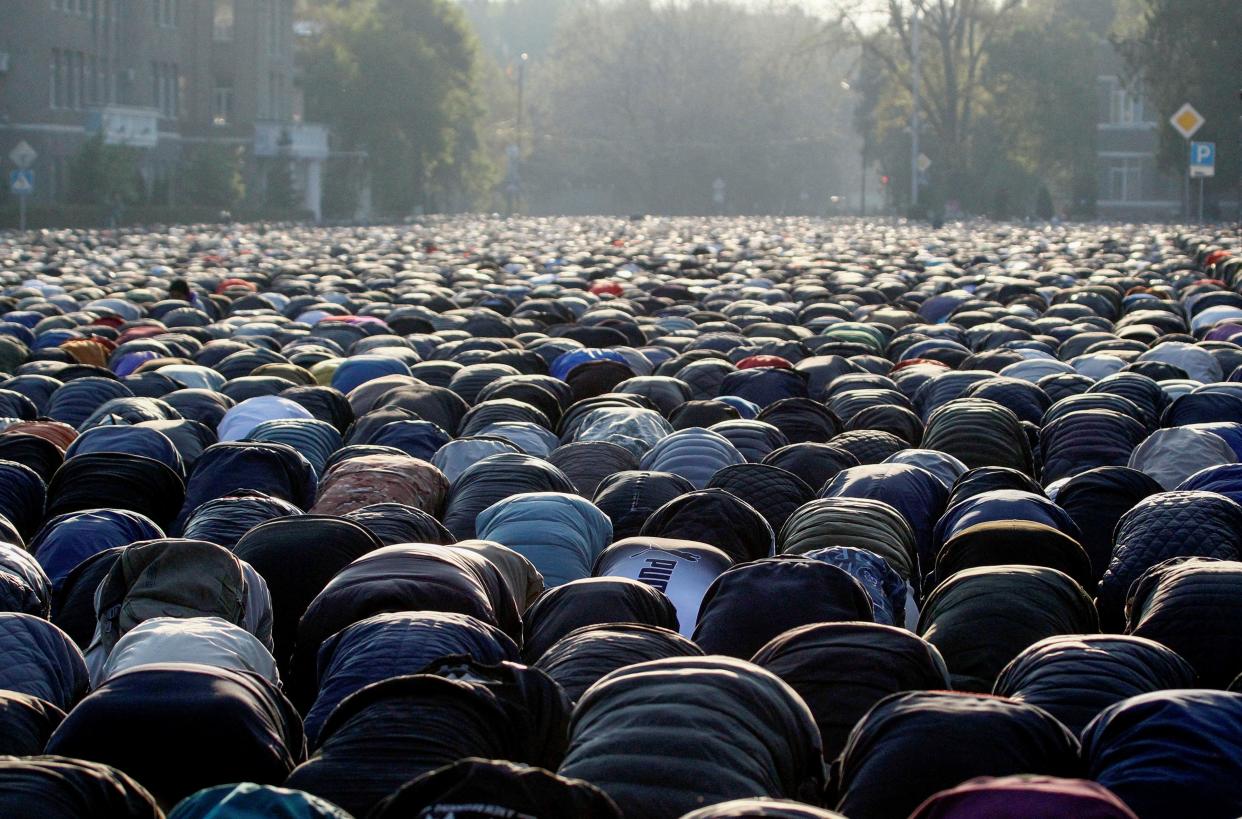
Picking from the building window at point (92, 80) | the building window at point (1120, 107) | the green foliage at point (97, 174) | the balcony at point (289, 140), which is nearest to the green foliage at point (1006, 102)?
the building window at point (1120, 107)

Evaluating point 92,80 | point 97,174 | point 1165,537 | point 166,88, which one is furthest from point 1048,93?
point 1165,537

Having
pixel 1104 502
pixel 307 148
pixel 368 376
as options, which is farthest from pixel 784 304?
pixel 307 148

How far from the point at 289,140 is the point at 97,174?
18.5 m

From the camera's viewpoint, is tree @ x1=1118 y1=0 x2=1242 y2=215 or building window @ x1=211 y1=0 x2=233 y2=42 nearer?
tree @ x1=1118 y1=0 x2=1242 y2=215

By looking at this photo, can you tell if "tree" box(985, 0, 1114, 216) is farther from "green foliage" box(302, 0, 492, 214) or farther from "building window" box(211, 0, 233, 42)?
"building window" box(211, 0, 233, 42)

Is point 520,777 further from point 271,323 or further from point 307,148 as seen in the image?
point 307,148

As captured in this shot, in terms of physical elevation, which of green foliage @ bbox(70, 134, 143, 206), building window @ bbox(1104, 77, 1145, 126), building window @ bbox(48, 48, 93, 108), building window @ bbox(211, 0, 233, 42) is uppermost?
building window @ bbox(211, 0, 233, 42)

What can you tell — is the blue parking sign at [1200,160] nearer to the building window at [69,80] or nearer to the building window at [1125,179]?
the building window at [1125,179]

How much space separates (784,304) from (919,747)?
19045 millimetres

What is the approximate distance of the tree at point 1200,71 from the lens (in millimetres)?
60812

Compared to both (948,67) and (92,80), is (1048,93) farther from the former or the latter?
(92,80)

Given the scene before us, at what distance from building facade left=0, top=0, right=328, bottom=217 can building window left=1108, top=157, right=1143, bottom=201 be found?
1476 inches

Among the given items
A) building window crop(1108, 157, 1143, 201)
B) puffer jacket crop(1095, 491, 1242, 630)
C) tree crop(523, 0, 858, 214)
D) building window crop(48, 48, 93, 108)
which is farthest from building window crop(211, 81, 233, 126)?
puffer jacket crop(1095, 491, 1242, 630)

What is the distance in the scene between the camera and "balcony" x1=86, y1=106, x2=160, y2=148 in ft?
195
